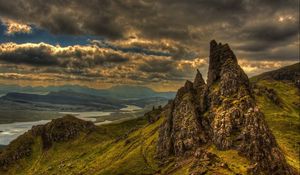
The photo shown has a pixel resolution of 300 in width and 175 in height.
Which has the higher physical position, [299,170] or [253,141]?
[253,141]

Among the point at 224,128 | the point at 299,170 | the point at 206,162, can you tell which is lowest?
the point at 299,170

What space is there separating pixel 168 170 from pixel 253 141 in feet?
179

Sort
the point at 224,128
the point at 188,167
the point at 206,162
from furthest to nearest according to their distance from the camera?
the point at 224,128, the point at 188,167, the point at 206,162

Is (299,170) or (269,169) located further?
(299,170)

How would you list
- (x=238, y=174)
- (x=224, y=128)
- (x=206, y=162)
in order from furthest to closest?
1. (x=224, y=128)
2. (x=206, y=162)
3. (x=238, y=174)

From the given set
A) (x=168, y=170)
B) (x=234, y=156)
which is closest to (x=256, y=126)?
(x=234, y=156)

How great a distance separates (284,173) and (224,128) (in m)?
39.7

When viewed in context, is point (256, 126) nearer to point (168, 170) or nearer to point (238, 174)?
point (238, 174)

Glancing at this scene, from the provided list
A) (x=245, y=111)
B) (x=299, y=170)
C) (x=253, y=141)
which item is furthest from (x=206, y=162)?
(x=299, y=170)

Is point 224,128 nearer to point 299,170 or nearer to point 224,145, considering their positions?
point 224,145

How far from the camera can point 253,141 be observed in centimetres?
17538

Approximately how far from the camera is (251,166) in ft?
536

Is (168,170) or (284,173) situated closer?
(284,173)

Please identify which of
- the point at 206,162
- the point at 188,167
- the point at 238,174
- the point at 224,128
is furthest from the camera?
the point at 224,128
